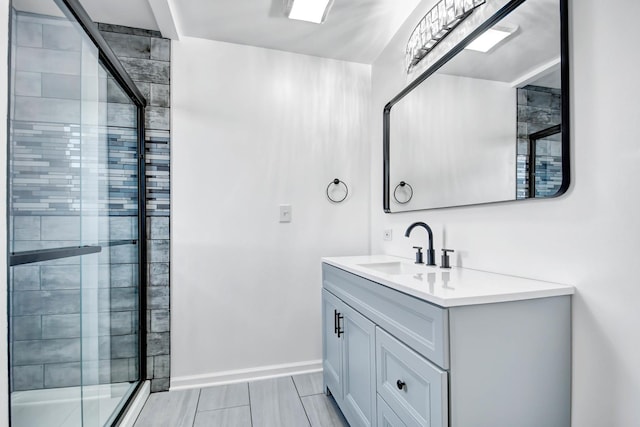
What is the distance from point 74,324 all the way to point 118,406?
684 mm

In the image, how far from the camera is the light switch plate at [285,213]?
2.28m

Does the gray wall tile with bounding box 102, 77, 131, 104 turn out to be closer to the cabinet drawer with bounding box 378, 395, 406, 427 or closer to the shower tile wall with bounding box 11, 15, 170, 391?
the shower tile wall with bounding box 11, 15, 170, 391

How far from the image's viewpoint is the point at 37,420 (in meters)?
1.05

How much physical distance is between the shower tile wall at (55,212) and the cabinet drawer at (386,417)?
1.17 m

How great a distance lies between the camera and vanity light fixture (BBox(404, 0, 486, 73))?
4.72 ft

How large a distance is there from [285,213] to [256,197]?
0.75 feet

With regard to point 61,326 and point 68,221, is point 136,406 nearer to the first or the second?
point 61,326

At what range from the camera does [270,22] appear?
198 centimetres

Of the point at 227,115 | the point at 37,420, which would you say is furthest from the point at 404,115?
the point at 37,420

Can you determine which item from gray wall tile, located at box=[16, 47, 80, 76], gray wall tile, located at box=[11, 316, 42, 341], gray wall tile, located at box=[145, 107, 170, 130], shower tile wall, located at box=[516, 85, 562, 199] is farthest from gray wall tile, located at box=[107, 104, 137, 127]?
shower tile wall, located at box=[516, 85, 562, 199]

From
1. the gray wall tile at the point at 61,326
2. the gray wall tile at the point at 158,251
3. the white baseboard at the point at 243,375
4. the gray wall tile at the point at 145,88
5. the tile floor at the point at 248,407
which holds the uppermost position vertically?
the gray wall tile at the point at 145,88

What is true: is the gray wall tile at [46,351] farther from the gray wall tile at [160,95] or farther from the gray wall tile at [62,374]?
the gray wall tile at [160,95]

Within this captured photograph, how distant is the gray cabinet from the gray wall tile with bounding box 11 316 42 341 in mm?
1158

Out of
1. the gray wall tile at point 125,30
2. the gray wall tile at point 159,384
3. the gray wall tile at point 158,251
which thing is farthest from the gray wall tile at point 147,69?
the gray wall tile at point 159,384
